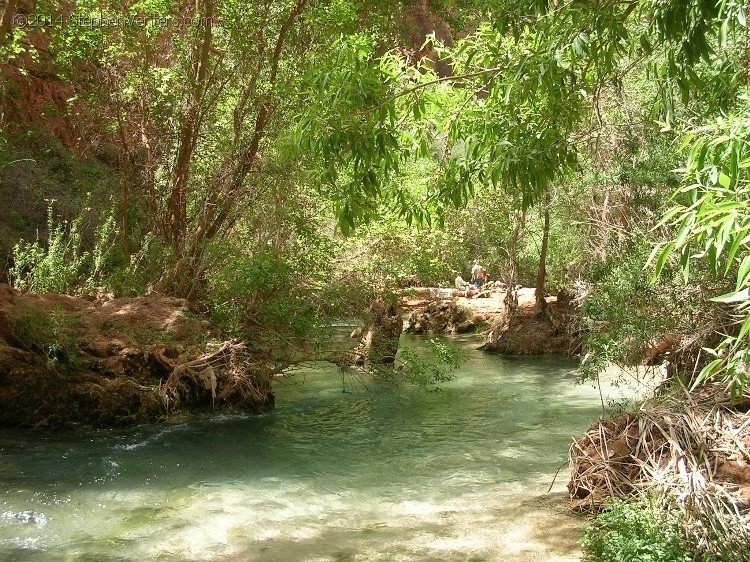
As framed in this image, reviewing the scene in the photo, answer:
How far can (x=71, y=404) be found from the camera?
423 inches

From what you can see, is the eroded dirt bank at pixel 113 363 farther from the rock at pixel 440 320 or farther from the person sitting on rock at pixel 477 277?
the person sitting on rock at pixel 477 277

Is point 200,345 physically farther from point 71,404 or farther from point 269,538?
point 269,538

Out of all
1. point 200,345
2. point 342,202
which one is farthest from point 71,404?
point 342,202

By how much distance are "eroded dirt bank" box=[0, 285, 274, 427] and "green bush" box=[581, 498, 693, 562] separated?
6.87 metres

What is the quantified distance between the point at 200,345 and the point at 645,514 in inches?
296

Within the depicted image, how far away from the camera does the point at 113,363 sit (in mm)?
11008

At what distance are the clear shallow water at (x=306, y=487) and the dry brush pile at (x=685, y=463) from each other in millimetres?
573

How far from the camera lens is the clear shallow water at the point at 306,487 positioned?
21.9 ft

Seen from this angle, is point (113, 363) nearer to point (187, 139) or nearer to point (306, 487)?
point (306, 487)

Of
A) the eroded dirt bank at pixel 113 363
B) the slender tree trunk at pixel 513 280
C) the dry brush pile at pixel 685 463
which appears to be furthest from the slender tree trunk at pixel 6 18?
the slender tree trunk at pixel 513 280

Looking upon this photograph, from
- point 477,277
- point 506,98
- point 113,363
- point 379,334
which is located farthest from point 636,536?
point 477,277

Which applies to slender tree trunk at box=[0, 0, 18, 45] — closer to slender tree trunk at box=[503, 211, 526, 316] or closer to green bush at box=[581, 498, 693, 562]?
green bush at box=[581, 498, 693, 562]

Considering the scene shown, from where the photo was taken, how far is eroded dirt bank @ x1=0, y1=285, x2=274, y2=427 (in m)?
10.4

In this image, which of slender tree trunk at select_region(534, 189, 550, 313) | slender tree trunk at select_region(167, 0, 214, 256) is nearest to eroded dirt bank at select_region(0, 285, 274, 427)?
slender tree trunk at select_region(167, 0, 214, 256)
